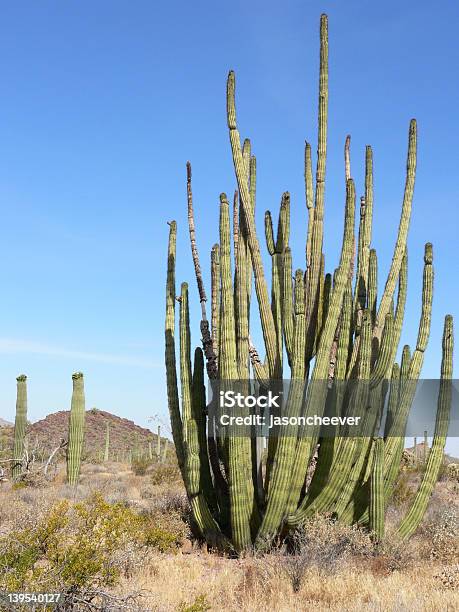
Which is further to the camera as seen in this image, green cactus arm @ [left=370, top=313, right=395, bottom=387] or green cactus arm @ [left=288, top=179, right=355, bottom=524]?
green cactus arm @ [left=370, top=313, right=395, bottom=387]

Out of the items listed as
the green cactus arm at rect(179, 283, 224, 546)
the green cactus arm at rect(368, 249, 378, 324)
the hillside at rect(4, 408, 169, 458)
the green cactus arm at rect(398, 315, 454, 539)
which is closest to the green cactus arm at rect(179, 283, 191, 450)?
the green cactus arm at rect(179, 283, 224, 546)

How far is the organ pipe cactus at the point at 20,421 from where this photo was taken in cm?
1945

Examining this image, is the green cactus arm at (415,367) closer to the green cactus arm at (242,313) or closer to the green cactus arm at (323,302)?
the green cactus arm at (323,302)

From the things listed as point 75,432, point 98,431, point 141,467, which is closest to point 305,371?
point 75,432

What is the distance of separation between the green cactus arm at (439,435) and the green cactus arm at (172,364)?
3299mm

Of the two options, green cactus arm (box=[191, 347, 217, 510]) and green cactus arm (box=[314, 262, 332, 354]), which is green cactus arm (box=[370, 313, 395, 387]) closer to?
green cactus arm (box=[314, 262, 332, 354])

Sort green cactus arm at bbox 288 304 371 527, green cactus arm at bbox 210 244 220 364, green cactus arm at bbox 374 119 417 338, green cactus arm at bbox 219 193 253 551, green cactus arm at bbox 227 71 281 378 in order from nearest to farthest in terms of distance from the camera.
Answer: green cactus arm at bbox 219 193 253 551 < green cactus arm at bbox 288 304 371 527 < green cactus arm at bbox 227 71 281 378 < green cactus arm at bbox 374 119 417 338 < green cactus arm at bbox 210 244 220 364

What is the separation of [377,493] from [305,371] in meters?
1.81

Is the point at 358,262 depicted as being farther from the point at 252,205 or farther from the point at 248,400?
the point at 248,400

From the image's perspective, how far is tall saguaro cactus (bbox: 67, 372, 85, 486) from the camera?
1722 cm

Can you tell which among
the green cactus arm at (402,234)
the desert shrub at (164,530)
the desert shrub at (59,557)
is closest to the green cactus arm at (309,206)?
the green cactus arm at (402,234)

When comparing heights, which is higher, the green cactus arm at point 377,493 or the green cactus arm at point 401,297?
the green cactus arm at point 401,297

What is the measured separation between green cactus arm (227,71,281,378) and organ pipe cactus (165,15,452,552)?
16mm

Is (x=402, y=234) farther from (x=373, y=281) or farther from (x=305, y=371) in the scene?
(x=305, y=371)
